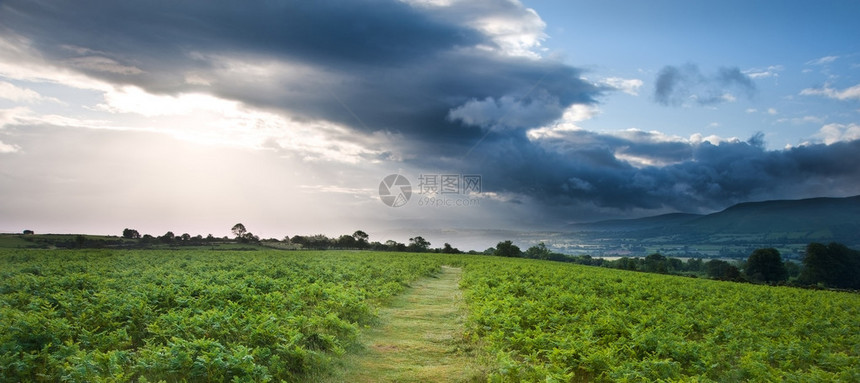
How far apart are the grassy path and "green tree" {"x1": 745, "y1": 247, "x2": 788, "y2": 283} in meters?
83.7

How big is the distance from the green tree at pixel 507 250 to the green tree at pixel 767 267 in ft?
157

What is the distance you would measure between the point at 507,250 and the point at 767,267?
171 feet

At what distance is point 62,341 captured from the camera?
10.9 metres

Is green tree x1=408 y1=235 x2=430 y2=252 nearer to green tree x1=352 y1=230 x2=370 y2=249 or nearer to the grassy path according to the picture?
green tree x1=352 y1=230 x2=370 y2=249

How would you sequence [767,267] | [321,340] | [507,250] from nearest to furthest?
[321,340]
[767,267]
[507,250]

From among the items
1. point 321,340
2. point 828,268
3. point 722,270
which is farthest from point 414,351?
point 828,268

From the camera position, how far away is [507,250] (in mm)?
112875

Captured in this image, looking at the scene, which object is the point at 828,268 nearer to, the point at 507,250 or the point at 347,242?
the point at 507,250

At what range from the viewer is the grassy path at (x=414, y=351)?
11.6 m

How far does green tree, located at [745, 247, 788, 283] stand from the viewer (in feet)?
266

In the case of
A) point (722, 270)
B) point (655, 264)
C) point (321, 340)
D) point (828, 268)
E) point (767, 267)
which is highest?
point (321, 340)

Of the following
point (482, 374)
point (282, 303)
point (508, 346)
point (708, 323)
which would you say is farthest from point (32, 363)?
point (708, 323)

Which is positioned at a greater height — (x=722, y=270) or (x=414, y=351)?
(x=414, y=351)

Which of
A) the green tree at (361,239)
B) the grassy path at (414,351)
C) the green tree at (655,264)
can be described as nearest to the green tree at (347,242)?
the green tree at (361,239)
